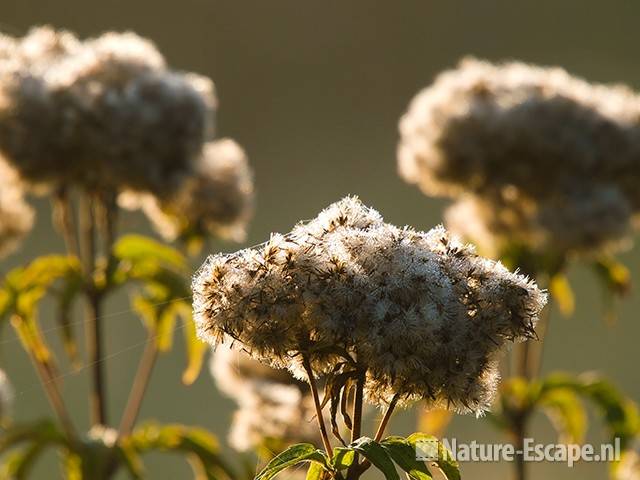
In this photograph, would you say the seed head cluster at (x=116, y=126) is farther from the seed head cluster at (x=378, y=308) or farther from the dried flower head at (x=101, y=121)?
the seed head cluster at (x=378, y=308)

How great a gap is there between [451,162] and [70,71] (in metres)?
2.43

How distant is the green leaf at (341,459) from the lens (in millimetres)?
2760

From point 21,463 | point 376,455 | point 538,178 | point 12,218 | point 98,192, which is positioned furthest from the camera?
point 538,178

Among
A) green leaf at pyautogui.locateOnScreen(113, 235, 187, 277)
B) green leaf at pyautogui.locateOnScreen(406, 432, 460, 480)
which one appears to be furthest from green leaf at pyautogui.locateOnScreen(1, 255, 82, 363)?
green leaf at pyautogui.locateOnScreen(406, 432, 460, 480)

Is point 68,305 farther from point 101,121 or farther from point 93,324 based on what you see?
point 101,121

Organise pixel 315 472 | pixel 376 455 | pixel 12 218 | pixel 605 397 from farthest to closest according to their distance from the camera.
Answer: pixel 605 397, pixel 12 218, pixel 315 472, pixel 376 455

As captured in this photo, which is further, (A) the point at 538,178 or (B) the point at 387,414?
(A) the point at 538,178

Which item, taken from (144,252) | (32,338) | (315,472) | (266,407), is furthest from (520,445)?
(315,472)

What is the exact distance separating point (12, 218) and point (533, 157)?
313 centimetres

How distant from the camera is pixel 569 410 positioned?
7090 millimetres

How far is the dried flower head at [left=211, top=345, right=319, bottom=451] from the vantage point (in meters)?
6.27

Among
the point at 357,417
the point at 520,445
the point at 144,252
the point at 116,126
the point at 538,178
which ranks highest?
the point at 538,178

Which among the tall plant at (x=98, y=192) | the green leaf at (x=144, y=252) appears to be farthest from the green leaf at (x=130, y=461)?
the green leaf at (x=144, y=252)

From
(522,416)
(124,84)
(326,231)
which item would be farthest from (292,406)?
(326,231)
